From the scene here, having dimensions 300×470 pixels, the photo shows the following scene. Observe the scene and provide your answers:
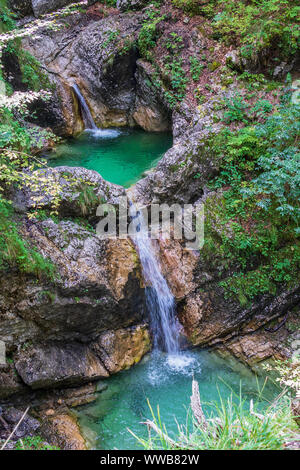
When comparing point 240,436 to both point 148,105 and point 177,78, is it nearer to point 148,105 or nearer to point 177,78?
point 177,78

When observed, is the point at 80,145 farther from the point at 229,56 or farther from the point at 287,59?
the point at 287,59

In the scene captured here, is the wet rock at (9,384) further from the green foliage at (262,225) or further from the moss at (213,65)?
the moss at (213,65)

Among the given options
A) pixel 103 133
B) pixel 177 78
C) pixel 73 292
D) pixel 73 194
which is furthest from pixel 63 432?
pixel 177 78

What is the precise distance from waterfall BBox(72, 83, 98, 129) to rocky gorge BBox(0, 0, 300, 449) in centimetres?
29

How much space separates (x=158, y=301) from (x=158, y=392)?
1786 millimetres

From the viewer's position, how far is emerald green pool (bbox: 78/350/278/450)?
5.30 metres

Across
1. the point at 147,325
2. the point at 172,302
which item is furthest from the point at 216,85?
the point at 147,325

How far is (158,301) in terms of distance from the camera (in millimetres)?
6941

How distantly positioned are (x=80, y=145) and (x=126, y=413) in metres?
7.52

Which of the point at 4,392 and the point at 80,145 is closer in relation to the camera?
the point at 4,392

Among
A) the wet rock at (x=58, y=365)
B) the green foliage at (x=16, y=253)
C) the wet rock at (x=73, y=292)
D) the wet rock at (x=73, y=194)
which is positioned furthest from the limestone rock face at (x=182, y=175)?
the wet rock at (x=58, y=365)

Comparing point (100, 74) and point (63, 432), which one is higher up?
point (100, 74)

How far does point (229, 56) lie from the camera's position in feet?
27.9

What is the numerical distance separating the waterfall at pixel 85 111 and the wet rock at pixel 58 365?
7440mm
